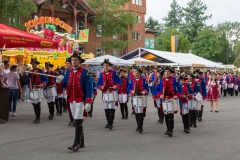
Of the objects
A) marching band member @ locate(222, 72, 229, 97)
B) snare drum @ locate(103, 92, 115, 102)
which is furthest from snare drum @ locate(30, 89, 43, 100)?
marching band member @ locate(222, 72, 229, 97)

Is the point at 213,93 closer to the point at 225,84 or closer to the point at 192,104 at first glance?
the point at 192,104

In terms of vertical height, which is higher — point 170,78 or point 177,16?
point 177,16

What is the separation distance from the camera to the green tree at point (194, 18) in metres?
92.1

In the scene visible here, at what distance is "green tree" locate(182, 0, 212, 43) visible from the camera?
302 feet

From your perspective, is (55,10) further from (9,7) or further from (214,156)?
(214,156)

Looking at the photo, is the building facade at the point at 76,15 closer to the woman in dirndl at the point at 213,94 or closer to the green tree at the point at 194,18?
the woman in dirndl at the point at 213,94

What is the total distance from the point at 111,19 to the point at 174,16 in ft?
207

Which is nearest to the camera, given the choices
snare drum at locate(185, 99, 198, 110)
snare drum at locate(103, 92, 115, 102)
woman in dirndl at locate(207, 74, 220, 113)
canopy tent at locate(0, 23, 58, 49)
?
snare drum at locate(185, 99, 198, 110)

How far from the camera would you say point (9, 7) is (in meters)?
28.8

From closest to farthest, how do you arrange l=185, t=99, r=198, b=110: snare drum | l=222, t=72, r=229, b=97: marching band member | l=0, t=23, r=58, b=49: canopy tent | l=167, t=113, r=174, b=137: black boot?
l=167, t=113, r=174, b=137: black boot
l=185, t=99, r=198, b=110: snare drum
l=0, t=23, r=58, b=49: canopy tent
l=222, t=72, r=229, b=97: marching band member

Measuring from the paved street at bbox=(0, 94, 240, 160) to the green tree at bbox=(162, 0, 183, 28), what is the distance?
92.9m

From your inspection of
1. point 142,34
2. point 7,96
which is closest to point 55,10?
point 142,34

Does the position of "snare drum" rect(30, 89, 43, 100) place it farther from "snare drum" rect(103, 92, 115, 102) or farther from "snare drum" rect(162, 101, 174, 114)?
"snare drum" rect(162, 101, 174, 114)

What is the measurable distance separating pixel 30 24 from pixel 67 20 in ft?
36.7
